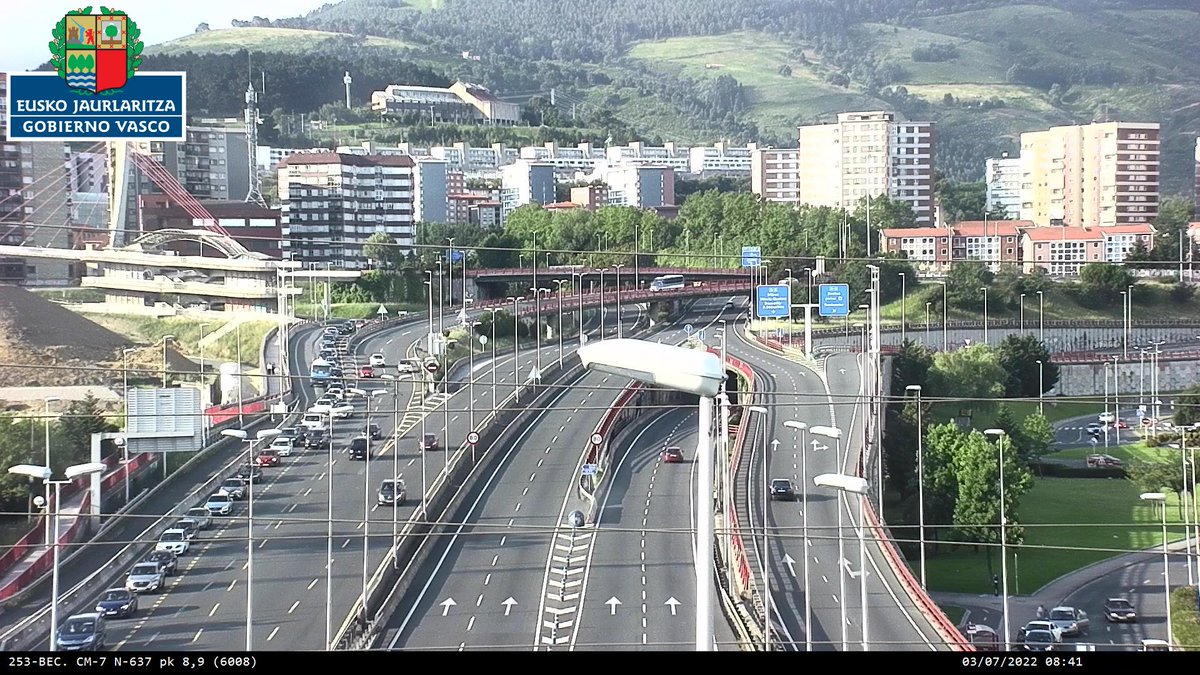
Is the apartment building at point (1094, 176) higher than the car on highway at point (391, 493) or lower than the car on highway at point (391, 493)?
higher

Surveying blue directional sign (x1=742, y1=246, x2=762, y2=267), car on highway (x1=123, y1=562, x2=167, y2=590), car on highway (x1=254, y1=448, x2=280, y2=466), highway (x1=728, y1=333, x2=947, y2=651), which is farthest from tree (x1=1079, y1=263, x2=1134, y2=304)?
car on highway (x1=123, y1=562, x2=167, y2=590)

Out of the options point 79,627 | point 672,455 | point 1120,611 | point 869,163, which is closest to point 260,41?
point 869,163

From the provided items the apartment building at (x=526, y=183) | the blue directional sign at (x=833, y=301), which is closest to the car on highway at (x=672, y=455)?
the blue directional sign at (x=833, y=301)

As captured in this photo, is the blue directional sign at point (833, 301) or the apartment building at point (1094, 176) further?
the apartment building at point (1094, 176)

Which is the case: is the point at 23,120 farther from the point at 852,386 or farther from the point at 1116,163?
the point at 1116,163

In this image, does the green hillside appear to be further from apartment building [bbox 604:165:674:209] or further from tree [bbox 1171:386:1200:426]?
tree [bbox 1171:386:1200:426]

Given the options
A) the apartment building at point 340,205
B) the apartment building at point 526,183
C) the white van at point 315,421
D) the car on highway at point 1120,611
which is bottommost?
the car on highway at point 1120,611

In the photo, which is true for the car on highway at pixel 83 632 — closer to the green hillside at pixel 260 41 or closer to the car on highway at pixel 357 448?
the car on highway at pixel 357 448

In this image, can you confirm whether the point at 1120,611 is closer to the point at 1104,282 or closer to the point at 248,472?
the point at 248,472
